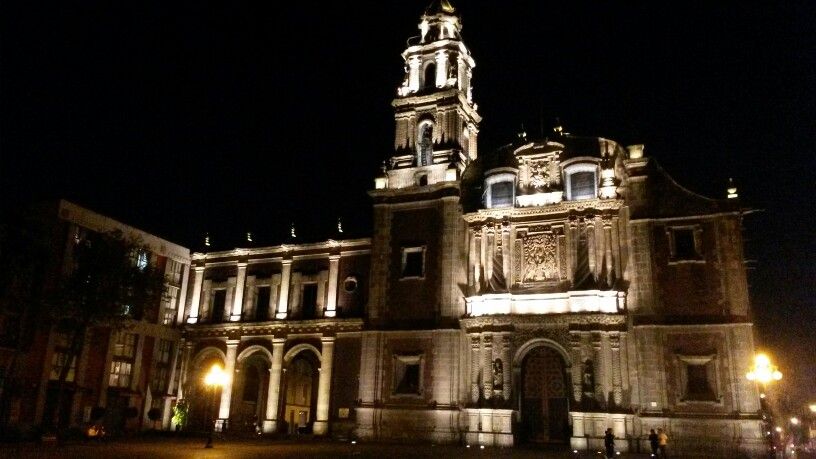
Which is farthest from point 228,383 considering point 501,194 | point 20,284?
point 501,194

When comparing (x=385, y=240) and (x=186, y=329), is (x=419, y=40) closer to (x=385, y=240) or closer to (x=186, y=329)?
(x=385, y=240)

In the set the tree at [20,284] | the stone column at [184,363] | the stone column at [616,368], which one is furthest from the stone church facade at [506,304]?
the tree at [20,284]

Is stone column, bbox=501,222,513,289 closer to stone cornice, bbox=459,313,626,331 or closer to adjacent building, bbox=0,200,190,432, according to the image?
Answer: stone cornice, bbox=459,313,626,331

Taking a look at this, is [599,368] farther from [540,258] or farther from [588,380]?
[540,258]

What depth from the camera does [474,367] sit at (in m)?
32.2

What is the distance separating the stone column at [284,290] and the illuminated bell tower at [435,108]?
8590 mm

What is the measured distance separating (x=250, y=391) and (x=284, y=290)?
6.66 meters

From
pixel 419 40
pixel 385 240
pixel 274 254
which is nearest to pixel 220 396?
pixel 274 254

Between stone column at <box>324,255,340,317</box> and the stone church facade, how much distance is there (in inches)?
3.3

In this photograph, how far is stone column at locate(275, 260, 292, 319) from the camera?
4072cm

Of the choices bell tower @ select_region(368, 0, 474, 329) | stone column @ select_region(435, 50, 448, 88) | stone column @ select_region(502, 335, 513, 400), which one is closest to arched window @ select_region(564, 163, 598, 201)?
bell tower @ select_region(368, 0, 474, 329)

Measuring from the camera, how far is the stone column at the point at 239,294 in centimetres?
4206

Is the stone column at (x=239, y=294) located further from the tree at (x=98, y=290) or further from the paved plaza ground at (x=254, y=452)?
the paved plaza ground at (x=254, y=452)

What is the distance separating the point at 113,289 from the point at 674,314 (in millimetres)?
27087
